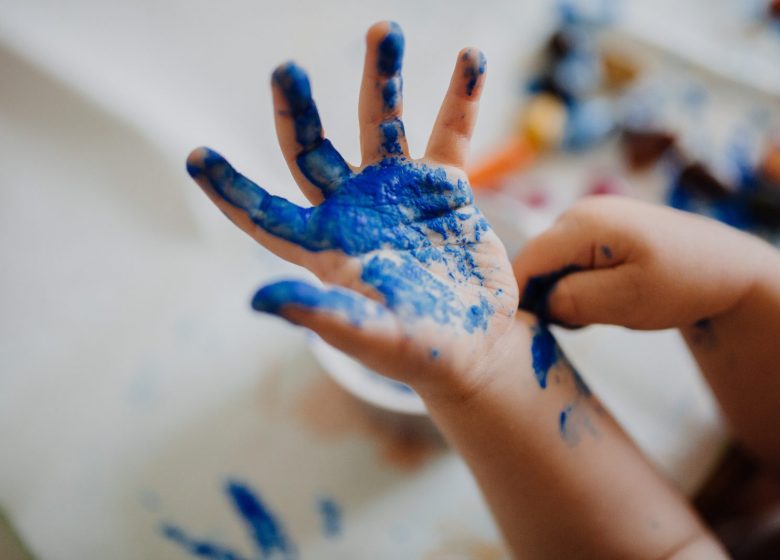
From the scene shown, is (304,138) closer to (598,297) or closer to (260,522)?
(598,297)

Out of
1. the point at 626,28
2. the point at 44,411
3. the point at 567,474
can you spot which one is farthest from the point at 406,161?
the point at 626,28

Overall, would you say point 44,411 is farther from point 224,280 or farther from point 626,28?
point 626,28

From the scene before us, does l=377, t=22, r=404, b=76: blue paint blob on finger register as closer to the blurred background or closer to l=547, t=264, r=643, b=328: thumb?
the blurred background

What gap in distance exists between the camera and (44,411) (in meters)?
0.60

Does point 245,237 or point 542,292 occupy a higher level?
point 245,237

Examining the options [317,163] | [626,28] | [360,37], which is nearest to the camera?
[317,163]

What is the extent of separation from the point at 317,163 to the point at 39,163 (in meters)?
0.54

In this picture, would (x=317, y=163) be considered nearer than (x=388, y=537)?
Yes

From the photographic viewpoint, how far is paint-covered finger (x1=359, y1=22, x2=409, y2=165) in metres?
0.34

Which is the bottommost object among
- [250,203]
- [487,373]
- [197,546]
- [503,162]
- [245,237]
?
[197,546]

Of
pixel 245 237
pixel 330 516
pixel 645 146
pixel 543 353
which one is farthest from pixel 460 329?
pixel 645 146

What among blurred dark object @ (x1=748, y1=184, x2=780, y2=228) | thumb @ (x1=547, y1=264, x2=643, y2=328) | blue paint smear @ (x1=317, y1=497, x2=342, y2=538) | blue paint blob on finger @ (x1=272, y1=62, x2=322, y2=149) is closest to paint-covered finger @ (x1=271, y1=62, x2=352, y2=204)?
blue paint blob on finger @ (x1=272, y1=62, x2=322, y2=149)

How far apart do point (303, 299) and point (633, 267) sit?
0.96 ft

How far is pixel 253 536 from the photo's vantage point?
0.55 metres
